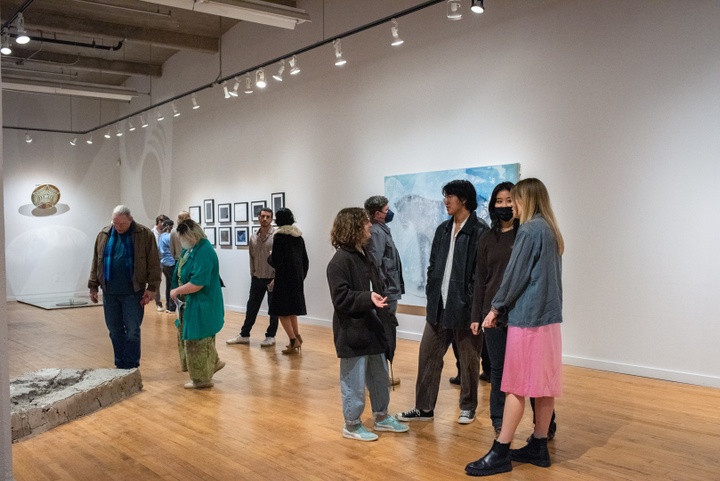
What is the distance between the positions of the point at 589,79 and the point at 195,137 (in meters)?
8.50

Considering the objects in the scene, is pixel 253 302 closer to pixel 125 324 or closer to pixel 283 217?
pixel 283 217

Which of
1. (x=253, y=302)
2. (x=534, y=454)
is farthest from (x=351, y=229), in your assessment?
(x=253, y=302)

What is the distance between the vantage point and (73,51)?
12891mm

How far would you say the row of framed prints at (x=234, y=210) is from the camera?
1048cm

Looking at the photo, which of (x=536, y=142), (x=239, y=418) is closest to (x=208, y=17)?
(x=536, y=142)

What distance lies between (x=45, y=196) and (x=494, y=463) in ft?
45.6

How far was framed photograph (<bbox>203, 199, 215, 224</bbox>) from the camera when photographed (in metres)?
12.3

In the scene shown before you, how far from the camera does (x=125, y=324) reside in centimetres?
621

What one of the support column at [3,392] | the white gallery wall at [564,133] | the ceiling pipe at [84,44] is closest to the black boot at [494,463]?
the support column at [3,392]

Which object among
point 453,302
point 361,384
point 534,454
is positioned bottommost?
point 534,454

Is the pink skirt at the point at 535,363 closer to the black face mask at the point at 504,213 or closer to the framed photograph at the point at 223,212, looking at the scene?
the black face mask at the point at 504,213

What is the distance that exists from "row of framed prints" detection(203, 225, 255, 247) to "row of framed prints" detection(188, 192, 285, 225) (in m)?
0.14

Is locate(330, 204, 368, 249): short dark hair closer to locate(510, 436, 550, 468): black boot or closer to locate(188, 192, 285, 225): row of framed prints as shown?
locate(510, 436, 550, 468): black boot

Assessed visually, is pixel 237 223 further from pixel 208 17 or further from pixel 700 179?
pixel 700 179
